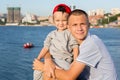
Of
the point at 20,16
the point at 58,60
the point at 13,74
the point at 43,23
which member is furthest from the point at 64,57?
the point at 20,16

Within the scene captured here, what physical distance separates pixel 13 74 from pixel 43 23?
369 feet

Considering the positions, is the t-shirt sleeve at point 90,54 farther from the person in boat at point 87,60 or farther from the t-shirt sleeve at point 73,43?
the t-shirt sleeve at point 73,43

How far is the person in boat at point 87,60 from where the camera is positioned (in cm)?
166

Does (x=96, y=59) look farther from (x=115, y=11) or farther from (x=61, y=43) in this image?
(x=115, y=11)

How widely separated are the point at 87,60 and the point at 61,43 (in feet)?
1.65

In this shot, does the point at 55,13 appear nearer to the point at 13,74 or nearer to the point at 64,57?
the point at 64,57

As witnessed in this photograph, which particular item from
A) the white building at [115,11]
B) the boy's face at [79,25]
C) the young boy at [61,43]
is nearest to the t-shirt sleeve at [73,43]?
the young boy at [61,43]

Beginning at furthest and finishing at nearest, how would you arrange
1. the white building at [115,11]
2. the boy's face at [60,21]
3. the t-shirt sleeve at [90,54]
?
the white building at [115,11] < the boy's face at [60,21] < the t-shirt sleeve at [90,54]

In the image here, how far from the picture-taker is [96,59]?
5.48 ft

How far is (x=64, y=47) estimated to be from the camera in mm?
2105

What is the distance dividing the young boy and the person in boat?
0.26 meters

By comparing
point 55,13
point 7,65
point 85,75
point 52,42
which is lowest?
point 7,65

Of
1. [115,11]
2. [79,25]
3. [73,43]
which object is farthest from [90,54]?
[115,11]

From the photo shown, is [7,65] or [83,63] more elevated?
[83,63]
